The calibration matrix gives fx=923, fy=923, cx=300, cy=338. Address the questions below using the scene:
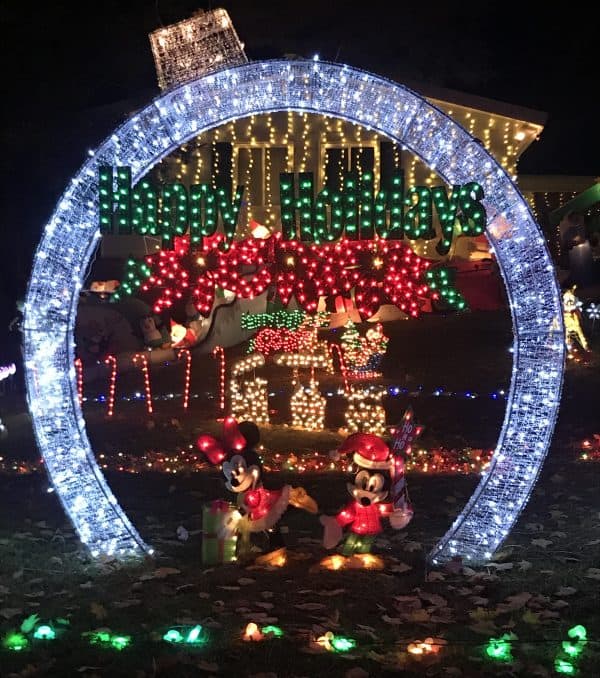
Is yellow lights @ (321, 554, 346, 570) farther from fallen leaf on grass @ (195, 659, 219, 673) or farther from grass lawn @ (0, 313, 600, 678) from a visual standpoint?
fallen leaf on grass @ (195, 659, 219, 673)

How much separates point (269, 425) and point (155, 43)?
5.39m

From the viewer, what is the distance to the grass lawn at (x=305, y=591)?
5363 mm

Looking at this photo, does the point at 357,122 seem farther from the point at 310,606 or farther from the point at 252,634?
the point at 252,634

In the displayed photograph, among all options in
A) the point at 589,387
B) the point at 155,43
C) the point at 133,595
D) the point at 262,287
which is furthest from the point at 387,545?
the point at 589,387

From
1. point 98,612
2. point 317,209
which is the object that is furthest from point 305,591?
point 317,209

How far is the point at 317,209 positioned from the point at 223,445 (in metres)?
2.01

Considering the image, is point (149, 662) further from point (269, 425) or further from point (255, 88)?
point (269, 425)

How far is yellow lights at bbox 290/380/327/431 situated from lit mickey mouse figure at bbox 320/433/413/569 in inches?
219

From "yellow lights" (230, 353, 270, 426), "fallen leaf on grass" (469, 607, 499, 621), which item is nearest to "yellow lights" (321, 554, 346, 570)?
"fallen leaf on grass" (469, 607, 499, 621)

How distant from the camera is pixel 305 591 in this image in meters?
6.52

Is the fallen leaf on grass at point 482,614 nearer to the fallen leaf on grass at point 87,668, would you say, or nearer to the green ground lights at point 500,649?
the green ground lights at point 500,649

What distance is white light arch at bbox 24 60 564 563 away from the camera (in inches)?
276

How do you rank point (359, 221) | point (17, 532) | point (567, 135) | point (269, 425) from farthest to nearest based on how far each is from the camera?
point (567, 135) < point (269, 425) < point (17, 532) < point (359, 221)

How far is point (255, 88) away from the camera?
7.13 metres
